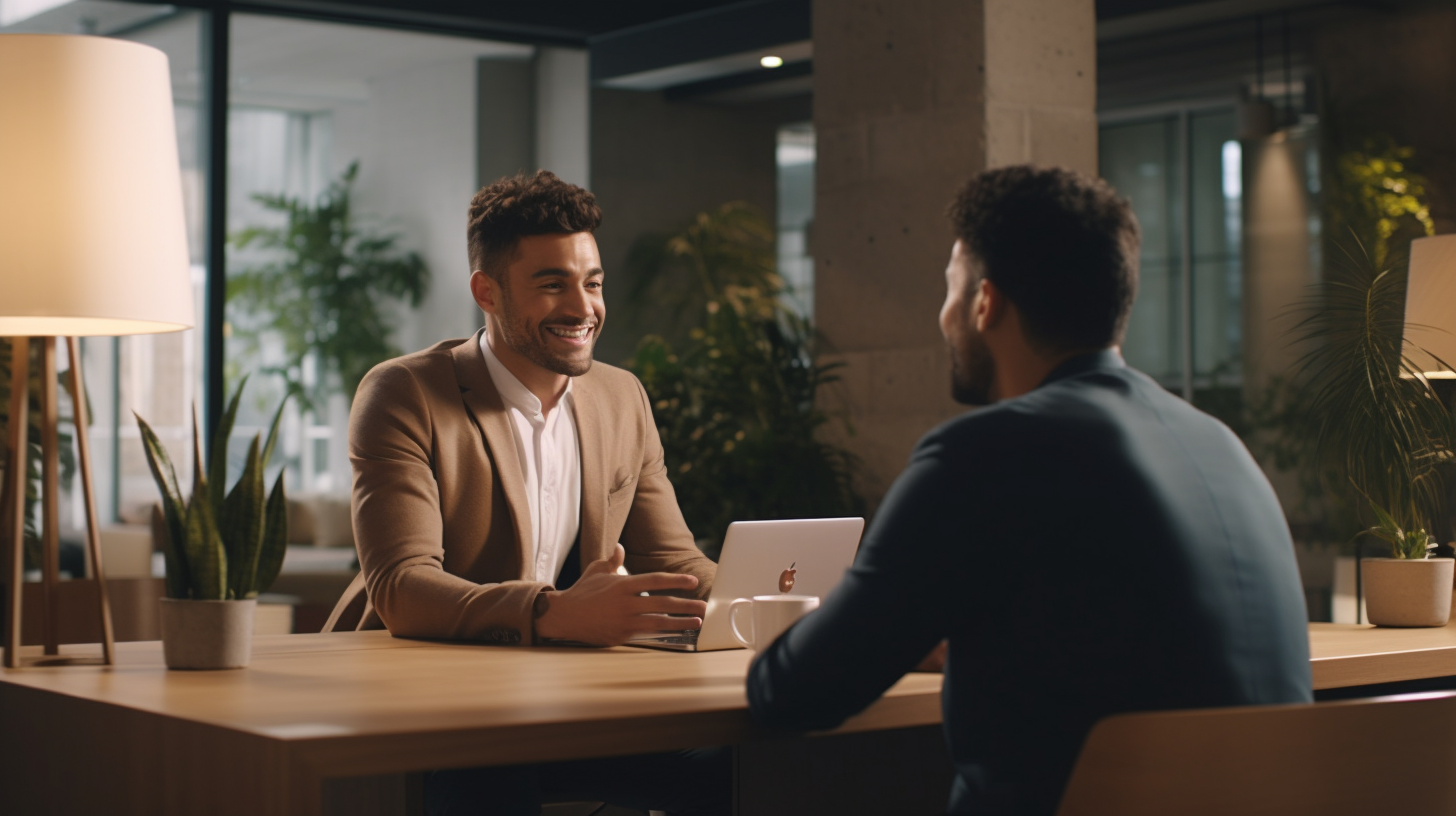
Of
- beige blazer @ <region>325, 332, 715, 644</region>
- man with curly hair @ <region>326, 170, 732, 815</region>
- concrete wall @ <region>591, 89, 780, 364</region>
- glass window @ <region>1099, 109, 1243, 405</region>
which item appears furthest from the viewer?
glass window @ <region>1099, 109, 1243, 405</region>

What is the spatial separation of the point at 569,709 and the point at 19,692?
0.70 meters

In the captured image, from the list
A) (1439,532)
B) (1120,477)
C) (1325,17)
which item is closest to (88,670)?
(1120,477)

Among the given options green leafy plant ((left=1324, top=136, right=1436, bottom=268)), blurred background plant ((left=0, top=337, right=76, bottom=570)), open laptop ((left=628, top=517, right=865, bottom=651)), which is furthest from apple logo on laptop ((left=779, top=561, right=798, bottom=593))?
green leafy plant ((left=1324, top=136, right=1436, bottom=268))

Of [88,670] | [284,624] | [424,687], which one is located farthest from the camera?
[284,624]

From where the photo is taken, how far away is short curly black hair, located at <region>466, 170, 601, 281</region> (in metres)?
2.78

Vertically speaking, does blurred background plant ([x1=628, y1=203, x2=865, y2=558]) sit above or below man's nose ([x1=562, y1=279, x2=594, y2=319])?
below

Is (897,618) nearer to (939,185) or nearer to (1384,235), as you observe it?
(939,185)

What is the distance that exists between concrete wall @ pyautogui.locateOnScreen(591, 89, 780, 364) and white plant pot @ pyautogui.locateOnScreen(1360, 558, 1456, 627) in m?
5.48

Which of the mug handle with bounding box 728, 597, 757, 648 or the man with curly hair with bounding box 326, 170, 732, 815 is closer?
the mug handle with bounding box 728, 597, 757, 648

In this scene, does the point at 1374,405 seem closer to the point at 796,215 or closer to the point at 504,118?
the point at 504,118

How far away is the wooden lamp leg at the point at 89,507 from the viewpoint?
1991 millimetres

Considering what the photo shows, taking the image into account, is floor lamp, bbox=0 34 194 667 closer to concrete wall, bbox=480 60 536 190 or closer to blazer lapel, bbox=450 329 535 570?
blazer lapel, bbox=450 329 535 570

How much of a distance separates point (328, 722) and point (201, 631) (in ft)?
1.73

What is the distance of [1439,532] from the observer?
9.46 ft
